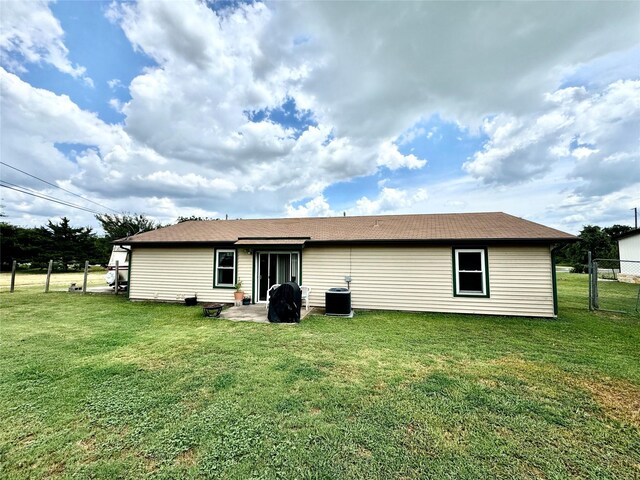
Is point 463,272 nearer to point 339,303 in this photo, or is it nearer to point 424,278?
point 424,278

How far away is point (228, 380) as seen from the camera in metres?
3.85

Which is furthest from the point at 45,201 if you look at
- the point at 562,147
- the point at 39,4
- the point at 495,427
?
the point at 562,147

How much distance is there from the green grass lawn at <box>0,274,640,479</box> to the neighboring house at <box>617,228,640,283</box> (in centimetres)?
1794

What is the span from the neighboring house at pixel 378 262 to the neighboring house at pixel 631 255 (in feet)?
51.9

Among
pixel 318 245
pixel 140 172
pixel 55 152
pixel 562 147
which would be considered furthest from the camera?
pixel 140 172

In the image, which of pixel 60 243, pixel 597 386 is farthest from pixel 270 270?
pixel 60 243

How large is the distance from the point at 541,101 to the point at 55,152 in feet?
92.0

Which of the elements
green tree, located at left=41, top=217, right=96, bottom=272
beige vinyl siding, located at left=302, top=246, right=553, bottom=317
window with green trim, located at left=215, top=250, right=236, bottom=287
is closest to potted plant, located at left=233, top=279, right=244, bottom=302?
window with green trim, located at left=215, top=250, right=236, bottom=287

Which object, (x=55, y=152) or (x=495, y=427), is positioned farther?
(x=55, y=152)

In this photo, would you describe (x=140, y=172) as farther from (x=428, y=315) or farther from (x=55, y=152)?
(x=428, y=315)

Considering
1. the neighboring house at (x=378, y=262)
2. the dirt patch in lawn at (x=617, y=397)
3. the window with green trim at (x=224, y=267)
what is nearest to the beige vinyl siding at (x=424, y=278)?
the neighboring house at (x=378, y=262)

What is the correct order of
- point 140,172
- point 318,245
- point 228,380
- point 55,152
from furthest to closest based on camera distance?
point 140,172 → point 55,152 → point 318,245 → point 228,380

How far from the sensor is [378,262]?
30.6ft

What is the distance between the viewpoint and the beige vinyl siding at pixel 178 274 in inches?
408
